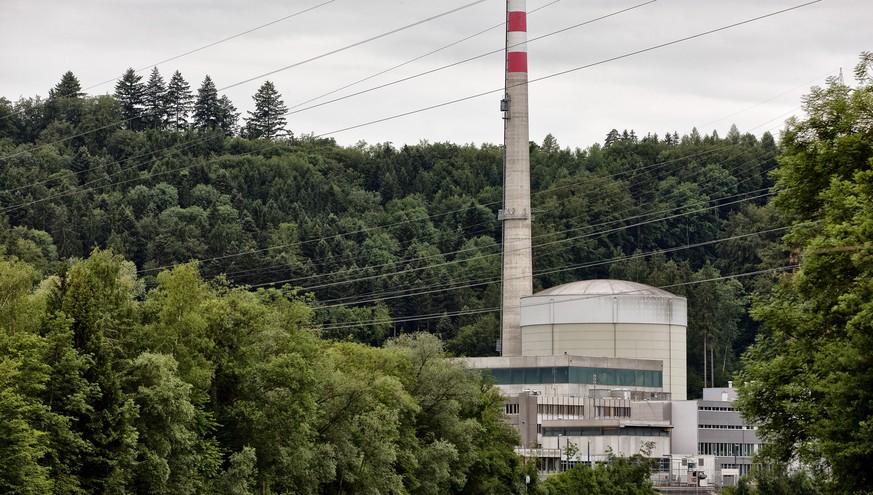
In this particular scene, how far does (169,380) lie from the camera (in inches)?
2694

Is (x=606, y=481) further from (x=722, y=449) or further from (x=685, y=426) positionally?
(x=722, y=449)

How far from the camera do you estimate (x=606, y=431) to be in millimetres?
182625

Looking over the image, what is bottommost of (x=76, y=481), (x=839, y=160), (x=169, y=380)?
(x=76, y=481)

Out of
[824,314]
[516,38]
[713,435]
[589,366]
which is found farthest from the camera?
[713,435]

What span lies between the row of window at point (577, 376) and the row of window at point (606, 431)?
6.87 m

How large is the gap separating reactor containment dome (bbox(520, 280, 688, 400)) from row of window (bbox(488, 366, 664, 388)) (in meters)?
3.08

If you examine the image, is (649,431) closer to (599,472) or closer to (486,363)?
(486,363)

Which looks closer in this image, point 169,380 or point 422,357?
point 169,380

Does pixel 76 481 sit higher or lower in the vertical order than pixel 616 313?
lower

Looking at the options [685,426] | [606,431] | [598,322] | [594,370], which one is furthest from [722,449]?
[598,322]

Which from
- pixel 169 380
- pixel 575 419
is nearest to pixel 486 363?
pixel 575 419

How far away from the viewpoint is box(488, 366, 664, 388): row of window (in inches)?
7323

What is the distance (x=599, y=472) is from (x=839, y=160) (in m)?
73.9

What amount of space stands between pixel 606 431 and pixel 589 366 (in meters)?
8.85
